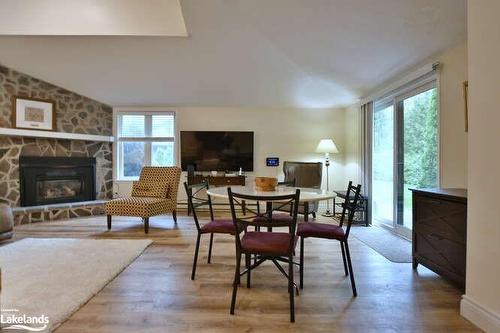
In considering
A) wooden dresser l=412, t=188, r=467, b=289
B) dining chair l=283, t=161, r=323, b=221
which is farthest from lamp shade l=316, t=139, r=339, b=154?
wooden dresser l=412, t=188, r=467, b=289

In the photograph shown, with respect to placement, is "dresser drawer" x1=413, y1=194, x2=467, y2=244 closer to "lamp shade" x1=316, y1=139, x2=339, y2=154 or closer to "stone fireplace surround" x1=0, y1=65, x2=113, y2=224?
"lamp shade" x1=316, y1=139, x2=339, y2=154

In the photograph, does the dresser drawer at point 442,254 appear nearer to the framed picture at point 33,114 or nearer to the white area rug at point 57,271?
the white area rug at point 57,271

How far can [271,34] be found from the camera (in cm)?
340

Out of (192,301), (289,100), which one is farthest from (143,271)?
(289,100)

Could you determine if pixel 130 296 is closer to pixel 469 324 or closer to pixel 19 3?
pixel 469 324

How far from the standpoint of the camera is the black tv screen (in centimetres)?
573

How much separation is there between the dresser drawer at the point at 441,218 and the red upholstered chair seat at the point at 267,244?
1.25 meters

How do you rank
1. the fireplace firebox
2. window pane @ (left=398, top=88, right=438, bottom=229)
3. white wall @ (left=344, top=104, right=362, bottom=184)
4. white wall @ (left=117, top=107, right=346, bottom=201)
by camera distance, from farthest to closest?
white wall @ (left=117, top=107, right=346, bottom=201), white wall @ (left=344, top=104, right=362, bottom=184), the fireplace firebox, window pane @ (left=398, top=88, right=438, bottom=229)

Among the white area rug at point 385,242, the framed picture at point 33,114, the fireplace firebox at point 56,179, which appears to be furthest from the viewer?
the fireplace firebox at point 56,179

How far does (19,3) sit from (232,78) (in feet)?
9.44

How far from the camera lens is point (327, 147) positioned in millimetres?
5406

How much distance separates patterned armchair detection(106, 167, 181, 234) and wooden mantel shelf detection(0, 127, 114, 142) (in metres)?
1.35

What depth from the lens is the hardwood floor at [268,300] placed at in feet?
5.84

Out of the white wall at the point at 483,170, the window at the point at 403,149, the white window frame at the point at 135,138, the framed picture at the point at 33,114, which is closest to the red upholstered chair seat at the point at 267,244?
the white wall at the point at 483,170
